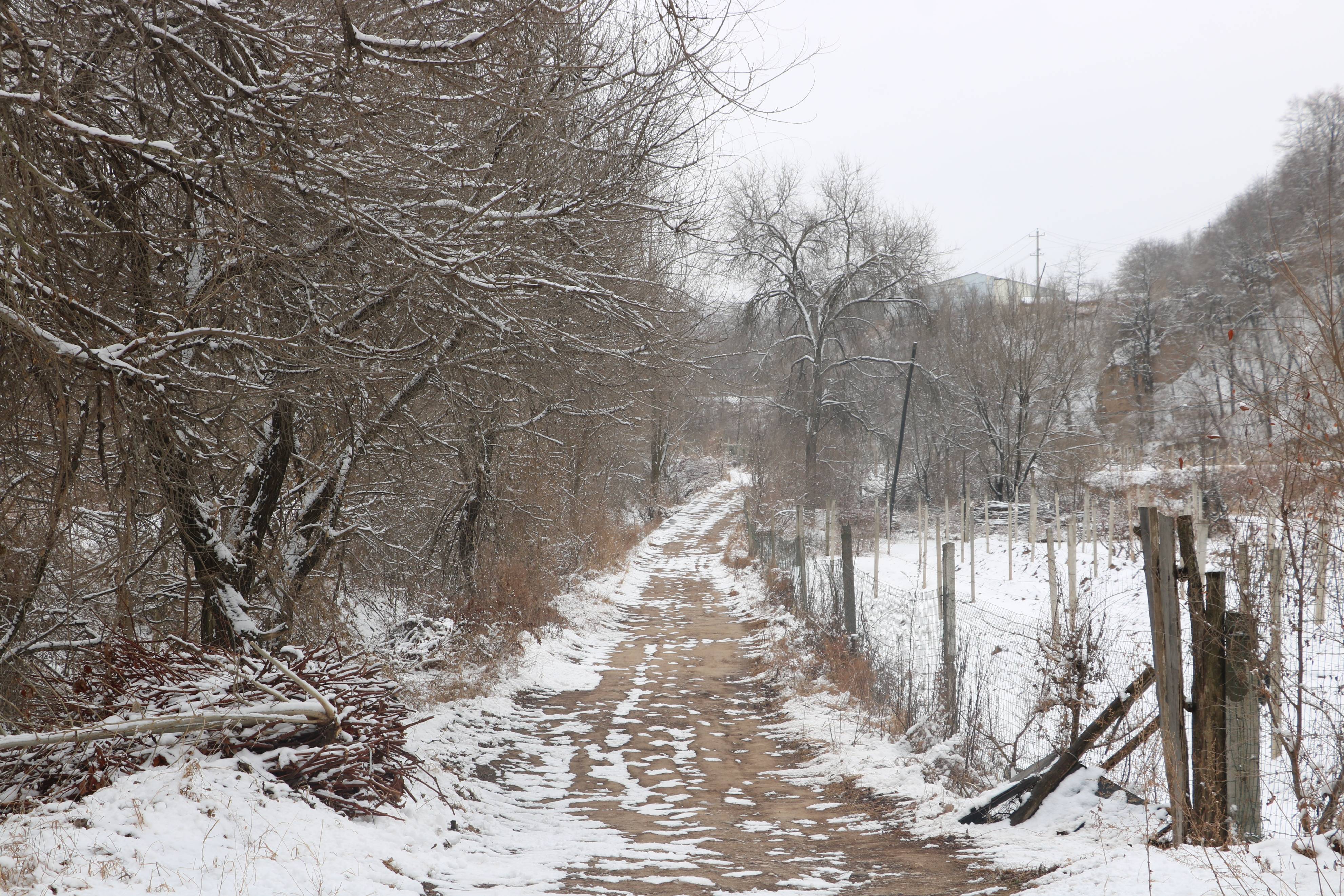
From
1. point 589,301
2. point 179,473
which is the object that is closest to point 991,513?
point 589,301

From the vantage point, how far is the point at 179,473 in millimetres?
4852

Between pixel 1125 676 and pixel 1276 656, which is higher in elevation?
pixel 1276 656

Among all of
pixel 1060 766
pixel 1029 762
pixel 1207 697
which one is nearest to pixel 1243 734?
pixel 1207 697

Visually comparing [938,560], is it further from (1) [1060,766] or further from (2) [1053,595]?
(1) [1060,766]

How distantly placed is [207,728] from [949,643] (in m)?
6.09

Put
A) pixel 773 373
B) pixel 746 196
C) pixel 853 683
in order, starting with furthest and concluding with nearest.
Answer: pixel 773 373 < pixel 746 196 < pixel 853 683

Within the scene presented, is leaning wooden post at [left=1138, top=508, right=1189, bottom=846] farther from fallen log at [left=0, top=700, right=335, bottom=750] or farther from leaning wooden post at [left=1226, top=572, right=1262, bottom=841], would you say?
fallen log at [left=0, top=700, right=335, bottom=750]

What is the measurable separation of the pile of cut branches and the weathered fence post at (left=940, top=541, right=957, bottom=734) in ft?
15.0

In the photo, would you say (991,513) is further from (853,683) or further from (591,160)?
(591,160)

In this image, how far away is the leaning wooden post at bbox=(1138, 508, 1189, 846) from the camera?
13.5 feet

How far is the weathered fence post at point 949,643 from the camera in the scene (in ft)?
24.3

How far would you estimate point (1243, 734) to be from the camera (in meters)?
4.07

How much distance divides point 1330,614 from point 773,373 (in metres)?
21.7

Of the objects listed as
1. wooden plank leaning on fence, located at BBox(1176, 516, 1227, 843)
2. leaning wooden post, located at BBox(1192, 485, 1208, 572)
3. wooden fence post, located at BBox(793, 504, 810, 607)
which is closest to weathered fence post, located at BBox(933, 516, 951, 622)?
wooden fence post, located at BBox(793, 504, 810, 607)
